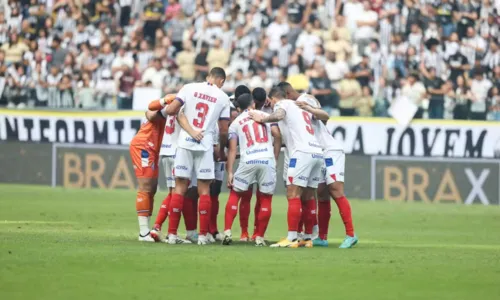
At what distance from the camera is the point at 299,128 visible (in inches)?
604

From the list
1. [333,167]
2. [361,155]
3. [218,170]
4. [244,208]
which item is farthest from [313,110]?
[361,155]

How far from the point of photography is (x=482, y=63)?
28.5 metres

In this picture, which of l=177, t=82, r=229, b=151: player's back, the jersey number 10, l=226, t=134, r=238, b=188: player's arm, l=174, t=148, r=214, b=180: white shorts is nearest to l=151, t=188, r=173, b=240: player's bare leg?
l=174, t=148, r=214, b=180: white shorts

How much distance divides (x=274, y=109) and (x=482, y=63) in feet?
46.9

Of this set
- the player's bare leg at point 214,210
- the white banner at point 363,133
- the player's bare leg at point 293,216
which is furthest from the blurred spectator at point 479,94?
the player's bare leg at point 293,216

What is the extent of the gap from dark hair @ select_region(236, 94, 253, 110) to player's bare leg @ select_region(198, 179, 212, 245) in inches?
47.5

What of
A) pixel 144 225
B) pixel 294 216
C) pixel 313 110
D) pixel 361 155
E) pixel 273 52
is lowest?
pixel 361 155

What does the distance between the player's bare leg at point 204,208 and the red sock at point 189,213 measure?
2.24 feet

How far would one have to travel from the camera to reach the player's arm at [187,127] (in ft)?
49.8

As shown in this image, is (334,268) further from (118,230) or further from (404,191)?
(404,191)

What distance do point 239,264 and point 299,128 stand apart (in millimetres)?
3113

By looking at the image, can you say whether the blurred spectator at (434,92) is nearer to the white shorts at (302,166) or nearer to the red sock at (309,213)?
the red sock at (309,213)

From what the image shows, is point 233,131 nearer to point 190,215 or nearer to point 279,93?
point 279,93

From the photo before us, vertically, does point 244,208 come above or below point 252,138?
below
